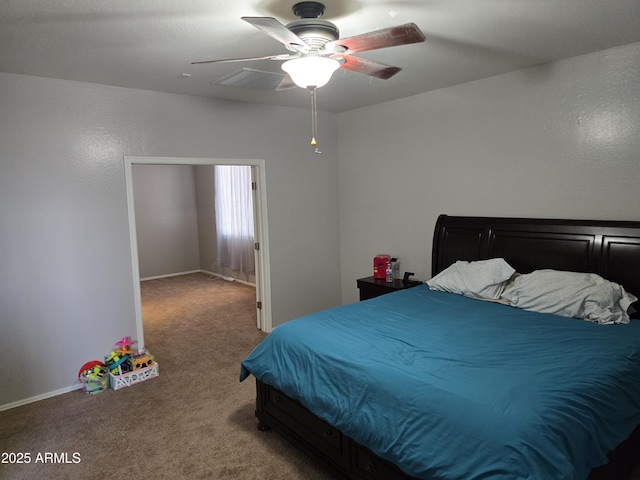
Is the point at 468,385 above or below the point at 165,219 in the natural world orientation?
below

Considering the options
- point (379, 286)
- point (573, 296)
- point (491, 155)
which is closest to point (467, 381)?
point (573, 296)

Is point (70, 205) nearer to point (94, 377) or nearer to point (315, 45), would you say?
point (94, 377)

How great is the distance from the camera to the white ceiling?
211 centimetres

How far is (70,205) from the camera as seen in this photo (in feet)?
11.2

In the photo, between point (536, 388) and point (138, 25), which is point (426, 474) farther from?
point (138, 25)

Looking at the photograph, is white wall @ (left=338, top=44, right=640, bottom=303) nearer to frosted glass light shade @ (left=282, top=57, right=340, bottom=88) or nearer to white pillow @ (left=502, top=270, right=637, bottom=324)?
white pillow @ (left=502, top=270, right=637, bottom=324)

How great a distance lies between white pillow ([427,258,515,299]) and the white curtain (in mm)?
3716

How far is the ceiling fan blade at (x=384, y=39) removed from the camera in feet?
5.76

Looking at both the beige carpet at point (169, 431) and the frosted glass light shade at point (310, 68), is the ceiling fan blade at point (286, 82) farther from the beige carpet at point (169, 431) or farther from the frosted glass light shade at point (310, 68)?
the beige carpet at point (169, 431)

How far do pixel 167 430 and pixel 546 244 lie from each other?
3.09 m

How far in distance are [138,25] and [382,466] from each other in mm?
2574

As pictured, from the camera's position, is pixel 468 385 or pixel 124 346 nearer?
pixel 468 385

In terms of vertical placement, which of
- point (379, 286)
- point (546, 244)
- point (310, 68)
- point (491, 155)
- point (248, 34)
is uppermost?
point (248, 34)

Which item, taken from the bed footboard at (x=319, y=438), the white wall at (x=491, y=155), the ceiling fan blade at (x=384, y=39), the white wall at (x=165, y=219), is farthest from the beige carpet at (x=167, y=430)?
the white wall at (x=165, y=219)
